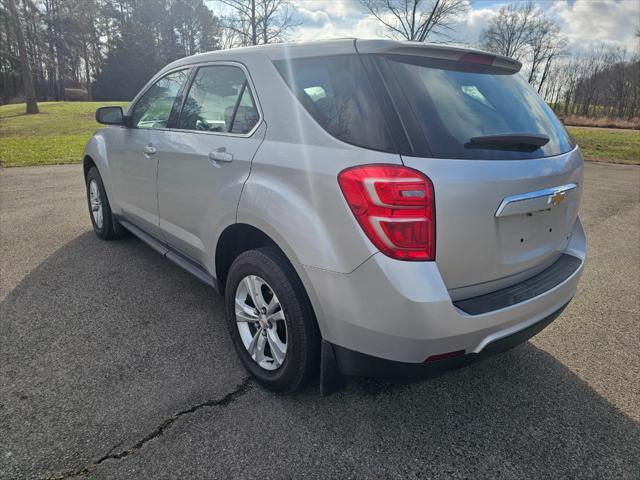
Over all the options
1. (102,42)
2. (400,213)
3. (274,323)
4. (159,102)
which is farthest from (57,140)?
(102,42)

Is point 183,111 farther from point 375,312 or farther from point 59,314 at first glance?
point 375,312

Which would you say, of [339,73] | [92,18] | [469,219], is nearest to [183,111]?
[339,73]

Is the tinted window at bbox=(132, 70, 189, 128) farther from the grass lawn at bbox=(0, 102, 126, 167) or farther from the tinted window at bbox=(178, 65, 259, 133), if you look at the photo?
the grass lawn at bbox=(0, 102, 126, 167)

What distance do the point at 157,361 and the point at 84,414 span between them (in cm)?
52

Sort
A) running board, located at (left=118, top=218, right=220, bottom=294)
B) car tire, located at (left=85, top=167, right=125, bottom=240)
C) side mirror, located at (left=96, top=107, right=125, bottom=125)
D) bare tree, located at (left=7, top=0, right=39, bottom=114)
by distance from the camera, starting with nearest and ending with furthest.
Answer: running board, located at (left=118, top=218, right=220, bottom=294) → side mirror, located at (left=96, top=107, right=125, bottom=125) → car tire, located at (left=85, top=167, right=125, bottom=240) → bare tree, located at (left=7, top=0, right=39, bottom=114)

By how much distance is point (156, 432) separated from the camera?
81.4 inches

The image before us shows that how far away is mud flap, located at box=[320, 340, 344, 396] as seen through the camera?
198cm

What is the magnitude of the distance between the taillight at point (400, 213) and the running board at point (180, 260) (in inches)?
54.7

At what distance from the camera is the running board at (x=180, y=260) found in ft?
9.26

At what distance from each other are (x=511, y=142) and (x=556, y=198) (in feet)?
1.25

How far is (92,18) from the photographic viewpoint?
4700 cm

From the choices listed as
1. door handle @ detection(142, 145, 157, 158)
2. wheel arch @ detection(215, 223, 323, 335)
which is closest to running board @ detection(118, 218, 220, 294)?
wheel arch @ detection(215, 223, 323, 335)

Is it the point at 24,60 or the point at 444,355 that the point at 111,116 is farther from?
the point at 24,60

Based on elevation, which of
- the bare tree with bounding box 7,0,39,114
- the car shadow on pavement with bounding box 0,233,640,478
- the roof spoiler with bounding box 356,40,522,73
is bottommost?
the car shadow on pavement with bounding box 0,233,640,478
